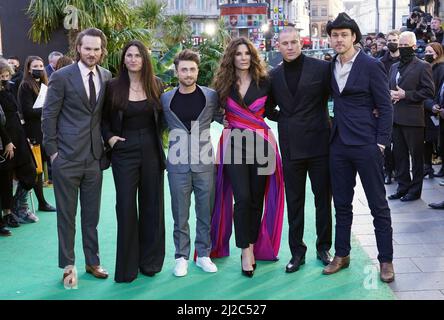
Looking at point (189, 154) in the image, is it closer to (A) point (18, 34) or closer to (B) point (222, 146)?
(B) point (222, 146)

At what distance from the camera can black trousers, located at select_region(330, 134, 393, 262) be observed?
480 cm

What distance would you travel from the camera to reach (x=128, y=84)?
4.89 metres

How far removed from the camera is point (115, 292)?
4730 mm

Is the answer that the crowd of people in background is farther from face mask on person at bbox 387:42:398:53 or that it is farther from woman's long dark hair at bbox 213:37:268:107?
face mask on person at bbox 387:42:398:53

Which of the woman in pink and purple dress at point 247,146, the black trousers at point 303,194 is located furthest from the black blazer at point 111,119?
the black trousers at point 303,194

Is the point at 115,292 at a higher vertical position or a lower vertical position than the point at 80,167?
lower

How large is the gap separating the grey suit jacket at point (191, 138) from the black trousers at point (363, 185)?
1.05m

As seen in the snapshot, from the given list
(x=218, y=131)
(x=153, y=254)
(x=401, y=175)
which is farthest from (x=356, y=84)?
(x=218, y=131)

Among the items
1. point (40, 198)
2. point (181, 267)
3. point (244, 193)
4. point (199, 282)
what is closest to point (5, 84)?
point (40, 198)

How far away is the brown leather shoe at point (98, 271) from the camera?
504 centimetres

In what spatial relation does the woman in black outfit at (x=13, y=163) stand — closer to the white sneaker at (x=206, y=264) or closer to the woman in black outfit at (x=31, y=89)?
the woman in black outfit at (x=31, y=89)

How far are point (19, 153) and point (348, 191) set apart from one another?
3.87m

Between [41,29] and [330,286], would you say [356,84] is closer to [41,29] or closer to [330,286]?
[330,286]

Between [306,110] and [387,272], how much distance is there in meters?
1.46
